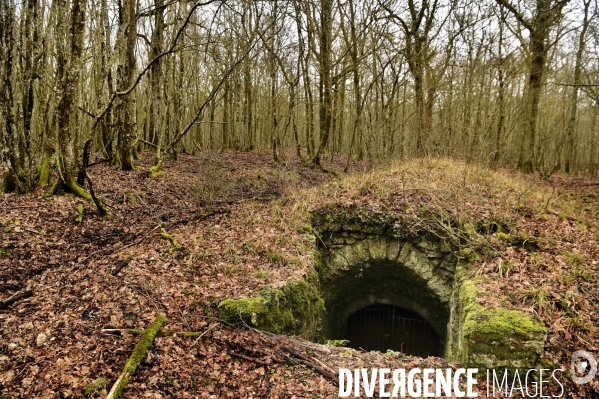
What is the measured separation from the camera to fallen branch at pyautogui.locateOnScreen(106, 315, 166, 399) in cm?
337

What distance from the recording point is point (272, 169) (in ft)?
46.3

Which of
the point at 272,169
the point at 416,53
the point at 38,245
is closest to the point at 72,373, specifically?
the point at 38,245

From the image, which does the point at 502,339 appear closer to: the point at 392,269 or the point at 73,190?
the point at 392,269

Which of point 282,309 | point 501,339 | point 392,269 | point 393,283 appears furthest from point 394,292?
point 282,309

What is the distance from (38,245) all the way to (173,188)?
4.28 metres

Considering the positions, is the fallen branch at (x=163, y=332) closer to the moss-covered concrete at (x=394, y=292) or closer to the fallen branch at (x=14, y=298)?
the moss-covered concrete at (x=394, y=292)

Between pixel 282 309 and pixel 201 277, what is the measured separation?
1371mm

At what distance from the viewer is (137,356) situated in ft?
12.3

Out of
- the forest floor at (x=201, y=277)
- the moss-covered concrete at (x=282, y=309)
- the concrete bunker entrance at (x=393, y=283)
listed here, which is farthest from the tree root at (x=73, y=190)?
the concrete bunker entrance at (x=393, y=283)

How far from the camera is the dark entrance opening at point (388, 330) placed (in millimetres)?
10375

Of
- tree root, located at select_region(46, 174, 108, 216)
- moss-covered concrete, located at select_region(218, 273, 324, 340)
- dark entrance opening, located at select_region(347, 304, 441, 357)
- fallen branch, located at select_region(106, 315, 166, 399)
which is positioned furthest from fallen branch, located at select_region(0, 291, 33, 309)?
dark entrance opening, located at select_region(347, 304, 441, 357)

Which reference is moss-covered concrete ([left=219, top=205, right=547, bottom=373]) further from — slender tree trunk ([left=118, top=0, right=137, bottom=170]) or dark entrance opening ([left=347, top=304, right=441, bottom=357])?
slender tree trunk ([left=118, top=0, right=137, bottom=170])

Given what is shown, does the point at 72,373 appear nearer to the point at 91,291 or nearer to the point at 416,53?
the point at 91,291

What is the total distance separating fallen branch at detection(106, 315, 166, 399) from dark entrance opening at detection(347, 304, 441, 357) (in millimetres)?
7359
